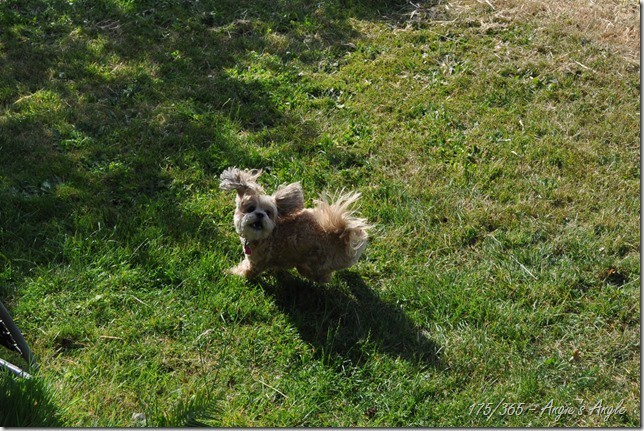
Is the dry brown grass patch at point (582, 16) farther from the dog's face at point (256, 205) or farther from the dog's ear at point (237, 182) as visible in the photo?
the dog's ear at point (237, 182)

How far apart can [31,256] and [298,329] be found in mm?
2042

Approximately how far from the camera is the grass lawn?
168 inches

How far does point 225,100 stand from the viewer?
23.1 ft

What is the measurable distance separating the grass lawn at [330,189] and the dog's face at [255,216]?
1.76ft

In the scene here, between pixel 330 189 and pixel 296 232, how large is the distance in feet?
4.25

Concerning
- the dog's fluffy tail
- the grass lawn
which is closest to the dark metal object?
the grass lawn

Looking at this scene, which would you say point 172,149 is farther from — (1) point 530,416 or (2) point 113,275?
(1) point 530,416

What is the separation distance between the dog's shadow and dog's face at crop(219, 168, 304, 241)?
1.90 feet

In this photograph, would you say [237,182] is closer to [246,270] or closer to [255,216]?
[255,216]

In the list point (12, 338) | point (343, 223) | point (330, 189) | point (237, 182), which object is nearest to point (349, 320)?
point (343, 223)

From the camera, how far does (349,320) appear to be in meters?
4.82

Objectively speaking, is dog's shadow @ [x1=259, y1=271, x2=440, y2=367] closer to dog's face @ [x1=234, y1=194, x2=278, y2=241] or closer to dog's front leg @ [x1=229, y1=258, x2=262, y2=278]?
dog's front leg @ [x1=229, y1=258, x2=262, y2=278]

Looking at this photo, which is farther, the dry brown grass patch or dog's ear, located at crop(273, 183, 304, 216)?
the dry brown grass patch

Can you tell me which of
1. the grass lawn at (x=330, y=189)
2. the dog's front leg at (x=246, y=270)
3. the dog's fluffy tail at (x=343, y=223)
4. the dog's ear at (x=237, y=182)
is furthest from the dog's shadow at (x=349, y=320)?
the dog's ear at (x=237, y=182)
